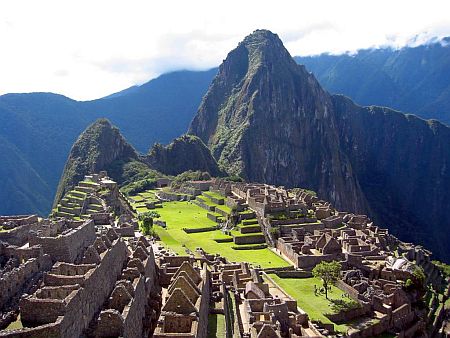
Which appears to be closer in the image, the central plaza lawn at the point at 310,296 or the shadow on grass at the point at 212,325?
the shadow on grass at the point at 212,325

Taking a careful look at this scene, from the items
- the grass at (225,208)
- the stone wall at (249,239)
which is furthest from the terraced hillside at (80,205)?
the grass at (225,208)

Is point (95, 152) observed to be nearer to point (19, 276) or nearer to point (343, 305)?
point (343, 305)

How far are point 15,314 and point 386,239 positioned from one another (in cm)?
5646

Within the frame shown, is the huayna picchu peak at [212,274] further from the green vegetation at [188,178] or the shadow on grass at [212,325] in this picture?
the green vegetation at [188,178]

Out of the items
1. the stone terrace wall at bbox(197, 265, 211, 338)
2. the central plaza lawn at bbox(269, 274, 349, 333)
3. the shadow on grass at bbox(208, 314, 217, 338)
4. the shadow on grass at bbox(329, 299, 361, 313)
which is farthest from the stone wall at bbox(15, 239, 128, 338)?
the shadow on grass at bbox(329, 299, 361, 313)

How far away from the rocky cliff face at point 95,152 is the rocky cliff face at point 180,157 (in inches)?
373

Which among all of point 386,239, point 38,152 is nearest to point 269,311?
point 386,239

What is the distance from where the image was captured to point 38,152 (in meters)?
155

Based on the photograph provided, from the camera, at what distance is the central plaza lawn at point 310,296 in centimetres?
3975

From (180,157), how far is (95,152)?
3411 centimetres

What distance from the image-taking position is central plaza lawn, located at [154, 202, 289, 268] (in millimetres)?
55969

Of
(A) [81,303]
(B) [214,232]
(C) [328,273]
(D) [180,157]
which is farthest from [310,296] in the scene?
(D) [180,157]

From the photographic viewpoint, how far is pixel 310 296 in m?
45.2

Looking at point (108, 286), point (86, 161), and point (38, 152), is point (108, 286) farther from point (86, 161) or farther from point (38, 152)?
point (38, 152)
